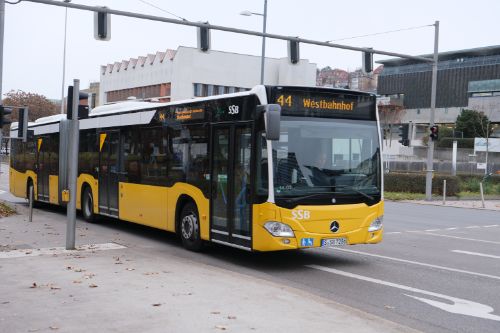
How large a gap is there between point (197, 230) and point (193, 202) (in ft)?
1.73

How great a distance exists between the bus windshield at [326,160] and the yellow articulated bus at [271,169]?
0.02m

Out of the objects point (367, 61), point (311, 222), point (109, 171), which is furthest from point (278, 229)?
point (367, 61)

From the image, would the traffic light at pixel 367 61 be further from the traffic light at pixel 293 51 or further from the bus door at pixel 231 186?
the bus door at pixel 231 186

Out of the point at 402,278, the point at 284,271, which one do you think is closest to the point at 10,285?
the point at 284,271

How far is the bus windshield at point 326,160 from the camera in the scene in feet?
32.3

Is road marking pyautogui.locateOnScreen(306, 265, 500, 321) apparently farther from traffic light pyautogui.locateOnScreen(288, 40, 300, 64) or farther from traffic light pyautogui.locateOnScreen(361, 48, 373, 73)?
traffic light pyautogui.locateOnScreen(361, 48, 373, 73)

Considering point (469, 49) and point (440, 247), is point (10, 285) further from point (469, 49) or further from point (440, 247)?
point (469, 49)

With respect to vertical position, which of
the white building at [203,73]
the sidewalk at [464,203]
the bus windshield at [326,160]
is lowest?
the sidewalk at [464,203]

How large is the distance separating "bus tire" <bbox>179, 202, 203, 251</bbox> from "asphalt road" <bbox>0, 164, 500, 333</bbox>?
7.7 inches

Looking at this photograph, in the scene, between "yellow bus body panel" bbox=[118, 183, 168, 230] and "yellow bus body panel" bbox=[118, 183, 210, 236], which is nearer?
"yellow bus body panel" bbox=[118, 183, 210, 236]

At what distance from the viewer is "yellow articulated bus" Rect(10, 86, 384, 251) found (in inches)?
385

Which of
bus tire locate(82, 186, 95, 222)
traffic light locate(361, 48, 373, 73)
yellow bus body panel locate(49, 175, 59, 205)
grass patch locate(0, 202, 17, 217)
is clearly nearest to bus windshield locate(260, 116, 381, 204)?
bus tire locate(82, 186, 95, 222)

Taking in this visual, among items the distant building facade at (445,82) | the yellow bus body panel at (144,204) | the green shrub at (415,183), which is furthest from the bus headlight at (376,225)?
the distant building facade at (445,82)

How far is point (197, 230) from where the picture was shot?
11.6 m
